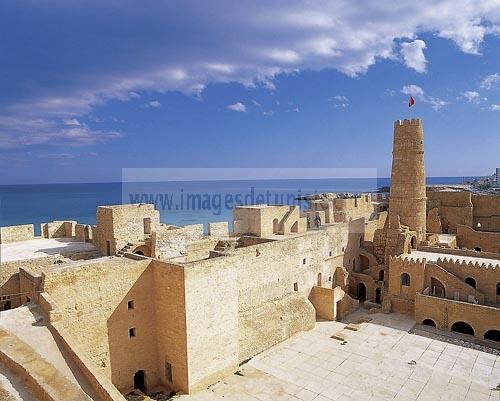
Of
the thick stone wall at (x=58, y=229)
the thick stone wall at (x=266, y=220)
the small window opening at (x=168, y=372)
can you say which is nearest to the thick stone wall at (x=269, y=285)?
the small window opening at (x=168, y=372)

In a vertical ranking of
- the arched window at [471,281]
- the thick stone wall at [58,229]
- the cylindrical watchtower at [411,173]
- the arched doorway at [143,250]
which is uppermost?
the cylindrical watchtower at [411,173]

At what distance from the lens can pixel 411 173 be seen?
74.4 ft

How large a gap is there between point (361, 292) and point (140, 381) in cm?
1451

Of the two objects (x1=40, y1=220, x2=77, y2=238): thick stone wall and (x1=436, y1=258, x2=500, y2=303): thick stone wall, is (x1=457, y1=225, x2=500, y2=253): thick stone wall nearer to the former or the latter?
(x1=436, y1=258, x2=500, y2=303): thick stone wall

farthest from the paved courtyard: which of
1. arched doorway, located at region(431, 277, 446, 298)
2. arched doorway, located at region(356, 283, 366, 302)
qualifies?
arched doorway, located at region(356, 283, 366, 302)

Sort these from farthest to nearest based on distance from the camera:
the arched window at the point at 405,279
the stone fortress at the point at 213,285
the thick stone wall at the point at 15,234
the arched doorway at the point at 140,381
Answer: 1. the arched window at the point at 405,279
2. the thick stone wall at the point at 15,234
3. the arched doorway at the point at 140,381
4. the stone fortress at the point at 213,285

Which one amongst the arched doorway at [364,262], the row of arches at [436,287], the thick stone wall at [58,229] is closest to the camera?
the row of arches at [436,287]

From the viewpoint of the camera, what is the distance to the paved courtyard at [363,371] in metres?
11.9

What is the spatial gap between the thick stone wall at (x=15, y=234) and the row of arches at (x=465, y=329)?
20015 millimetres

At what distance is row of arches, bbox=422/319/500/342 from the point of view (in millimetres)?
16516

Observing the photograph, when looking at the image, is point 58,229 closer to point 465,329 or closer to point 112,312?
point 112,312

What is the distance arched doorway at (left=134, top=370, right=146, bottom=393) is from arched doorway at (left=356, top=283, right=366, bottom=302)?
46.5 feet

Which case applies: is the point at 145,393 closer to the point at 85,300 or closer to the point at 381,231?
the point at 85,300

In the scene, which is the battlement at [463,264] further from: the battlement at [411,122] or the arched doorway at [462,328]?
the battlement at [411,122]
